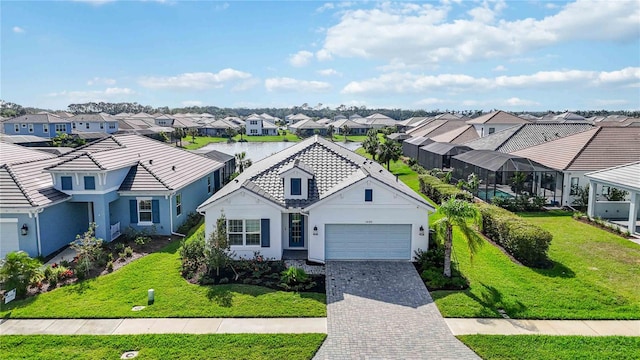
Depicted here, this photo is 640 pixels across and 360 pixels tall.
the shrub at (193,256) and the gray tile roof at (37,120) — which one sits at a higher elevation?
the gray tile roof at (37,120)

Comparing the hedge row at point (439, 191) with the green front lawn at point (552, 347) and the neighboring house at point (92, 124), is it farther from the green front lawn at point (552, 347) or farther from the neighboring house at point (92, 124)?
the neighboring house at point (92, 124)

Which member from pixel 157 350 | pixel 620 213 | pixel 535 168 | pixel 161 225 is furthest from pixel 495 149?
pixel 157 350

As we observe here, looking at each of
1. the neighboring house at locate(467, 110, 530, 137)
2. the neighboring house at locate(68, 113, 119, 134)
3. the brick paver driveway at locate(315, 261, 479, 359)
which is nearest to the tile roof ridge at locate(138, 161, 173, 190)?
the brick paver driveway at locate(315, 261, 479, 359)

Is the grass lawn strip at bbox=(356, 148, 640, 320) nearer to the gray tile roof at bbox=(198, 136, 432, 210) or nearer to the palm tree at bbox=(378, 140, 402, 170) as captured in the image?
the gray tile roof at bbox=(198, 136, 432, 210)

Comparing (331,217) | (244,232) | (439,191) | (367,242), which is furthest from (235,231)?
(439,191)

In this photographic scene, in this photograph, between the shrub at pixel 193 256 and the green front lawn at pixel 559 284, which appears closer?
the green front lawn at pixel 559 284


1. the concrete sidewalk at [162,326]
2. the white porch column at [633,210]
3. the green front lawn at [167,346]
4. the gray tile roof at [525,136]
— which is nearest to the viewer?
the green front lawn at [167,346]

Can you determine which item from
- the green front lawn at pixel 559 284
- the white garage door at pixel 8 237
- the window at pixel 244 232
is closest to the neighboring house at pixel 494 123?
the green front lawn at pixel 559 284
